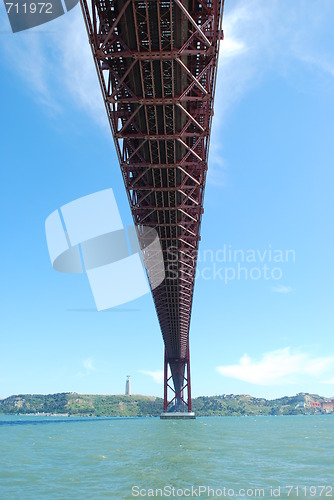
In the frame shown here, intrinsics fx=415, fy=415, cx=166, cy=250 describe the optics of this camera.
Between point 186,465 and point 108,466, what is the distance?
3.33m

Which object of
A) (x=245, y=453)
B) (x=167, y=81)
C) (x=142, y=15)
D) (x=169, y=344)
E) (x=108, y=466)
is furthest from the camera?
(x=169, y=344)

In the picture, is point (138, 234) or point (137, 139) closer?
point (137, 139)

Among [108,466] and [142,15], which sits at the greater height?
[142,15]

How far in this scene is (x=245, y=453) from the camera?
2278 centimetres

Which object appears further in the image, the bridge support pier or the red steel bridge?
the bridge support pier

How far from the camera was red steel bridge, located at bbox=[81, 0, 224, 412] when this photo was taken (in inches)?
502

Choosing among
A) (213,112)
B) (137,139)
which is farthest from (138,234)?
(213,112)

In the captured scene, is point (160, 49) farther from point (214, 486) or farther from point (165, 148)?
point (214, 486)

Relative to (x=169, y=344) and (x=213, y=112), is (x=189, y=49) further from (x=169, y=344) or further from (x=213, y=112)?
(x=169, y=344)

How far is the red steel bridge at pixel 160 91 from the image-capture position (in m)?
12.8

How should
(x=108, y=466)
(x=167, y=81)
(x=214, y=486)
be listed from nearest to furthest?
(x=214, y=486) → (x=167, y=81) → (x=108, y=466)

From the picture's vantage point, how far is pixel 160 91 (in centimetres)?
1524

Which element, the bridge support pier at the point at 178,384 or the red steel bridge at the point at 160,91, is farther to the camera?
the bridge support pier at the point at 178,384

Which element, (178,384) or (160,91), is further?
(178,384)
